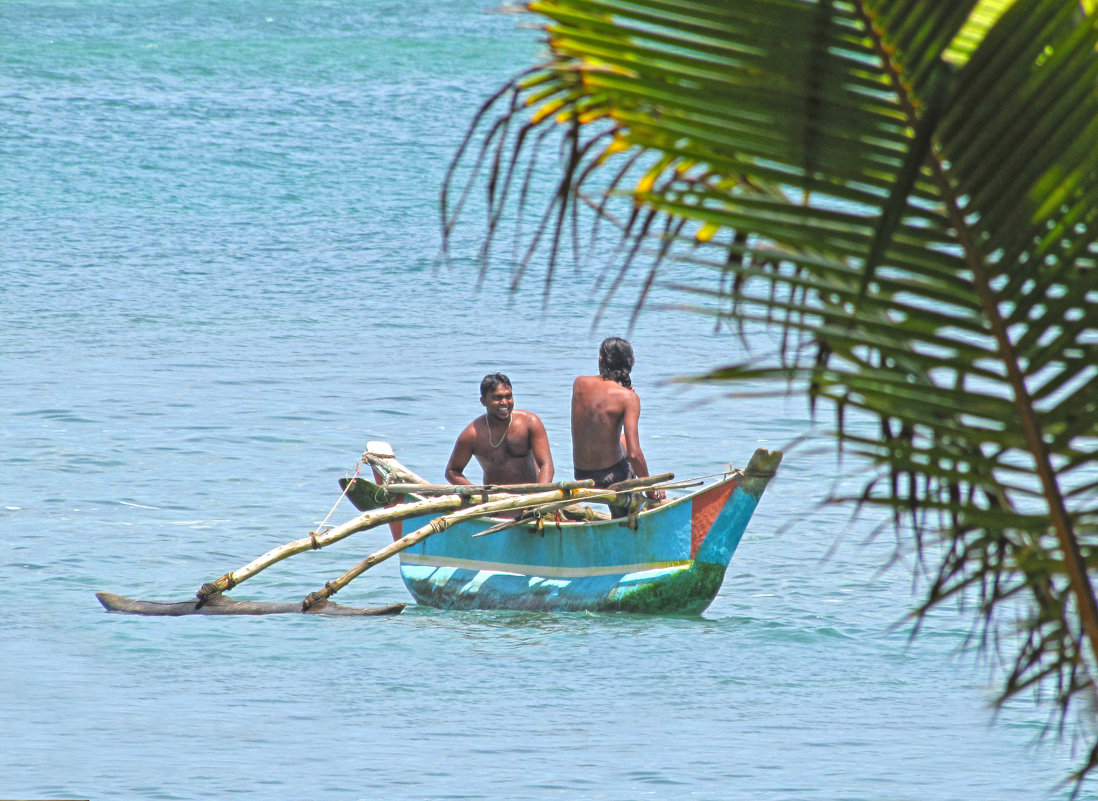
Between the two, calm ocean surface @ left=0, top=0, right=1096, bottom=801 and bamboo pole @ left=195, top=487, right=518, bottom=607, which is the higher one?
bamboo pole @ left=195, top=487, right=518, bottom=607

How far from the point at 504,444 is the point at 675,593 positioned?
4.20 feet

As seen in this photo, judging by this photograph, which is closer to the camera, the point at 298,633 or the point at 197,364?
the point at 298,633

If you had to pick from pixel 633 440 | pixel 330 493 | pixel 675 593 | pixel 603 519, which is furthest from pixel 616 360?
pixel 330 493

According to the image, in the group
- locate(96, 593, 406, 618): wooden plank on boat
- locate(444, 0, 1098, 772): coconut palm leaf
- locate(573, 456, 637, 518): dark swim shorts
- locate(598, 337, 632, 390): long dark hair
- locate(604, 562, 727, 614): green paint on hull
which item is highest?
locate(444, 0, 1098, 772): coconut palm leaf

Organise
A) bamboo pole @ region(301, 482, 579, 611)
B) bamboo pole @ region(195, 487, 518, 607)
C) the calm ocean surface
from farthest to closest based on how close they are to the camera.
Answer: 1. bamboo pole @ region(301, 482, 579, 611)
2. bamboo pole @ region(195, 487, 518, 607)
3. the calm ocean surface

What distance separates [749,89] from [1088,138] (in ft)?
1.26

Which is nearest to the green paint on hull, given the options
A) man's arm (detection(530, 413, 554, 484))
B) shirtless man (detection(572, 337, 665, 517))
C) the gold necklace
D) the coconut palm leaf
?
shirtless man (detection(572, 337, 665, 517))

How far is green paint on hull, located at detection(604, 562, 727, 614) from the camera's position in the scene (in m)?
8.39

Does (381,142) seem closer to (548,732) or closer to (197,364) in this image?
(197,364)

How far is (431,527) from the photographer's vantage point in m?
7.77

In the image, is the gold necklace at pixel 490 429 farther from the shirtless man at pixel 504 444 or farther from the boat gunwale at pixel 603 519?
the boat gunwale at pixel 603 519

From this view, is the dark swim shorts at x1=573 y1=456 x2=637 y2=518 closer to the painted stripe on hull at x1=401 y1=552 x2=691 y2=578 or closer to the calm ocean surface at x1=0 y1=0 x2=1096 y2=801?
the painted stripe on hull at x1=401 y1=552 x2=691 y2=578

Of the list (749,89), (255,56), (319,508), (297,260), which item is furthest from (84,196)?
(749,89)

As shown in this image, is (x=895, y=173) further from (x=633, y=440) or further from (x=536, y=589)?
(x=536, y=589)
